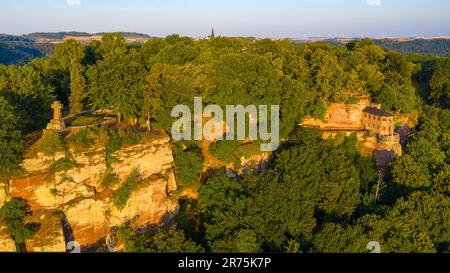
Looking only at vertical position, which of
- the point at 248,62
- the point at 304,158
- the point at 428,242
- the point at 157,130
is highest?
the point at 248,62

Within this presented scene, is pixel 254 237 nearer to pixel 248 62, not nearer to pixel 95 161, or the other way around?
pixel 95 161

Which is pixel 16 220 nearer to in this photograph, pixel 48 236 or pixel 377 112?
pixel 48 236

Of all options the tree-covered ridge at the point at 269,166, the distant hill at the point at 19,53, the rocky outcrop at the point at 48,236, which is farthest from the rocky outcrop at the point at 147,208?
the distant hill at the point at 19,53

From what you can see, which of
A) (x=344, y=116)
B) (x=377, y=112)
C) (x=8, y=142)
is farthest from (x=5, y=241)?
(x=377, y=112)

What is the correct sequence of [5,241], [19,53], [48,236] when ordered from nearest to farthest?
[5,241], [48,236], [19,53]

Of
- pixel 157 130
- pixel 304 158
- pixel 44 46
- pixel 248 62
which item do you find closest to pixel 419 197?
pixel 304 158

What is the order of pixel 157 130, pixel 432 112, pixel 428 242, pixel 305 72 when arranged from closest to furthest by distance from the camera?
pixel 428 242 < pixel 157 130 < pixel 305 72 < pixel 432 112
